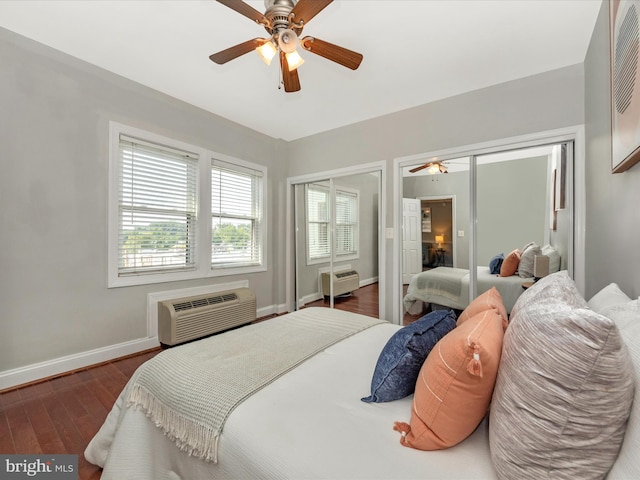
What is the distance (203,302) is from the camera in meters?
3.25

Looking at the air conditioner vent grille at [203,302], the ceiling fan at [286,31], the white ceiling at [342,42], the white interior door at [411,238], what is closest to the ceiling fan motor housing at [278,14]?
the ceiling fan at [286,31]

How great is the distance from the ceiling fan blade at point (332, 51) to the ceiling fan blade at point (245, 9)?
268 millimetres

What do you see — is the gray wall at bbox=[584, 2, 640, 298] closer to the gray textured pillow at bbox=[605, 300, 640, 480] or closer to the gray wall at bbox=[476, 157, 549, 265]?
the gray wall at bbox=[476, 157, 549, 265]

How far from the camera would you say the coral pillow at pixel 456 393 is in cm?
85

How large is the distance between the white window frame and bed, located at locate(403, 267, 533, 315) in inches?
85.5

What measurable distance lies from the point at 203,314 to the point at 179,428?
7.02 feet

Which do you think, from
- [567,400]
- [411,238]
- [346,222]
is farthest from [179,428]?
[346,222]

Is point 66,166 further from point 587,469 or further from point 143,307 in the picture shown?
point 587,469

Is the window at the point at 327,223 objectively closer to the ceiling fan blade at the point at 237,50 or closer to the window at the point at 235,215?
the window at the point at 235,215

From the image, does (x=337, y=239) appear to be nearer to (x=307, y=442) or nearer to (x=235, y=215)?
(x=235, y=215)

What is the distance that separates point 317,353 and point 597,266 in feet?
6.99

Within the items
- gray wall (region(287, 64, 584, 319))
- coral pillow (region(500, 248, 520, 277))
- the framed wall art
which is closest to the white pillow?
the framed wall art

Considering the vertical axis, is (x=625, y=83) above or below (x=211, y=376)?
above

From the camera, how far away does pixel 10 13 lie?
6.81ft
